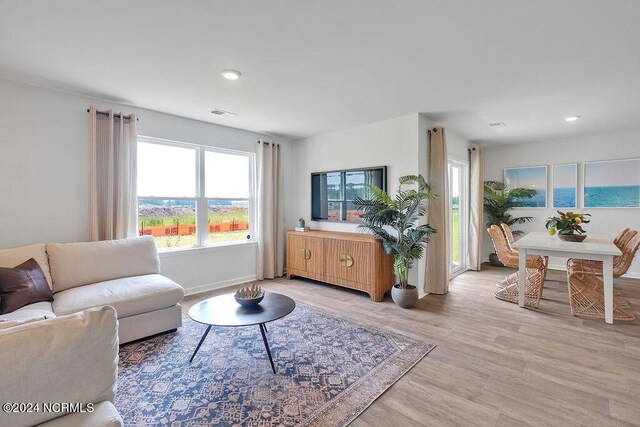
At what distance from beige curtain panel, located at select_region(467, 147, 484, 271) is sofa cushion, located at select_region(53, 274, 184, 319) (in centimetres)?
505

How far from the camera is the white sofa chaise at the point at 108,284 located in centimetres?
256

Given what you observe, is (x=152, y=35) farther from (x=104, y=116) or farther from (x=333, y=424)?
(x=333, y=424)

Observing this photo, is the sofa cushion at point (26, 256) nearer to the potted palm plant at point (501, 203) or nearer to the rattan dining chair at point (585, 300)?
the rattan dining chair at point (585, 300)

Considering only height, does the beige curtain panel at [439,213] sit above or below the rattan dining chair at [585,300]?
above

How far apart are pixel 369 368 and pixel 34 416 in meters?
2.03

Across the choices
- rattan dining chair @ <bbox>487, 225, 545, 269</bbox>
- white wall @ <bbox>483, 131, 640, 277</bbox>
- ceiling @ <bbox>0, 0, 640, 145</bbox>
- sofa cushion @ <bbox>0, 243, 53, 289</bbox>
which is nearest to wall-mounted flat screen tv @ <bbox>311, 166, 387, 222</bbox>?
ceiling @ <bbox>0, 0, 640, 145</bbox>

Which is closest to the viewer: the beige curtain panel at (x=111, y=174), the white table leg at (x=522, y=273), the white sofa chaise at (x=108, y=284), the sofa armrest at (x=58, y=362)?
the sofa armrest at (x=58, y=362)

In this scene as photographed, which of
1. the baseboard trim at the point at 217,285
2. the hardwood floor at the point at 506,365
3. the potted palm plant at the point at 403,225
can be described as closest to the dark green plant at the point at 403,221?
the potted palm plant at the point at 403,225

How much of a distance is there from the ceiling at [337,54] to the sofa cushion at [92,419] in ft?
6.80

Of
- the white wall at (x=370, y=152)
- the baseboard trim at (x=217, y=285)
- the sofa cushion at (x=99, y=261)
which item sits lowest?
the baseboard trim at (x=217, y=285)

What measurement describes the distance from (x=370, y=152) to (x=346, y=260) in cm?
165

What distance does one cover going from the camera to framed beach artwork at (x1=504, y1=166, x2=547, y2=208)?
5703mm

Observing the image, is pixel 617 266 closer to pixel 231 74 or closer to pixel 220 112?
pixel 231 74

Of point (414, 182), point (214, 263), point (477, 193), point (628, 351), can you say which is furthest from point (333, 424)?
point (477, 193)
